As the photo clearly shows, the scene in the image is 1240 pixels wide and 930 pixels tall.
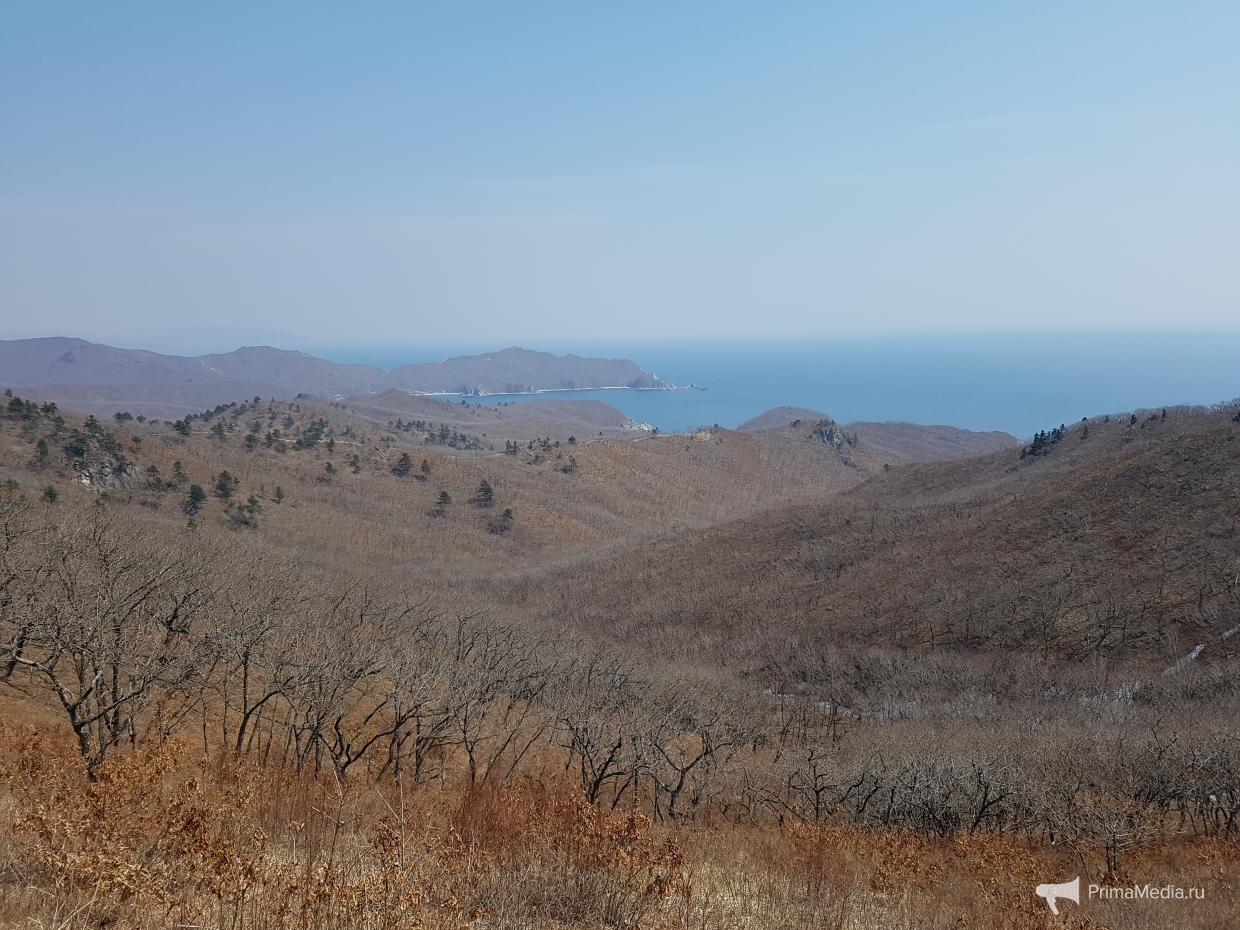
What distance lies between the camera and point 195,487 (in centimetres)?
7200

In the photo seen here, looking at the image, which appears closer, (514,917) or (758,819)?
(514,917)

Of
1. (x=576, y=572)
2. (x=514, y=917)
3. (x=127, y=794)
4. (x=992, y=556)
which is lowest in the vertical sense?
(x=576, y=572)

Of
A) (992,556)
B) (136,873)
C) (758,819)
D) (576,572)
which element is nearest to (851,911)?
(136,873)

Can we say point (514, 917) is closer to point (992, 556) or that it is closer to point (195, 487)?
point (992, 556)

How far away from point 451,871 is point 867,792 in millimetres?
17354
